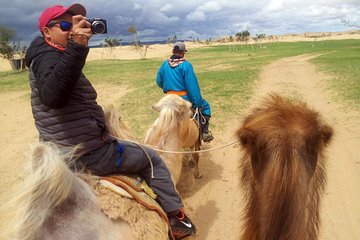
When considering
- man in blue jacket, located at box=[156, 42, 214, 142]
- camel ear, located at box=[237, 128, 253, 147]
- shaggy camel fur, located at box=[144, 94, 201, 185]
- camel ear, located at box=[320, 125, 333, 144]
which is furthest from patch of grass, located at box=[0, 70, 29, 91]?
camel ear, located at box=[320, 125, 333, 144]

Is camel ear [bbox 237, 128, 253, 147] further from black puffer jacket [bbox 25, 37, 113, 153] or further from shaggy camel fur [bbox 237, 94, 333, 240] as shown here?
black puffer jacket [bbox 25, 37, 113, 153]

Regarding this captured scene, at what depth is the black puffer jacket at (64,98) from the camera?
6.49 ft

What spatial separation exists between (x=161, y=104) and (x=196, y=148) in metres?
1.96

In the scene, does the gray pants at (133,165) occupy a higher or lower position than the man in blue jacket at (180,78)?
lower

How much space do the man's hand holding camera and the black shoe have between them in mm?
1737

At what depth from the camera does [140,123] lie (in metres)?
9.93

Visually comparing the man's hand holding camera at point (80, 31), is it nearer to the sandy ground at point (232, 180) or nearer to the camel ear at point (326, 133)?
the sandy ground at point (232, 180)

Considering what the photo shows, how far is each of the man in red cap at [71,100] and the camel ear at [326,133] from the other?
55.6 inches

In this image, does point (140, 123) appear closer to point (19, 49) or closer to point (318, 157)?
point (318, 157)

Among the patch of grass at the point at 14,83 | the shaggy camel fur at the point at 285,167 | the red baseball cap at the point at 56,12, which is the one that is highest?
the red baseball cap at the point at 56,12

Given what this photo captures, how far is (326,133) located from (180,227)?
5.85 feet

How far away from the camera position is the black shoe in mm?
2953

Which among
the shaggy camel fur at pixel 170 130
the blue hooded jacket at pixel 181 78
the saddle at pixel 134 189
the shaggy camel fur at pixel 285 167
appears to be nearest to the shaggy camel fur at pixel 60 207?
the saddle at pixel 134 189

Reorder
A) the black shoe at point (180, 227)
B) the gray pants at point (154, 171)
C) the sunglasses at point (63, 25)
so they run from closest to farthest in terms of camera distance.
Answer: the sunglasses at point (63, 25) → the gray pants at point (154, 171) → the black shoe at point (180, 227)
